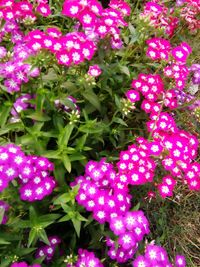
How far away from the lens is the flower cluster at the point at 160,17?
3369mm

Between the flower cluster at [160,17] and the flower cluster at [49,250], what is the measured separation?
1.88 metres

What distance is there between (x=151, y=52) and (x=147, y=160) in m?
0.96

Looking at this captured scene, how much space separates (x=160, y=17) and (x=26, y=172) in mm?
1877

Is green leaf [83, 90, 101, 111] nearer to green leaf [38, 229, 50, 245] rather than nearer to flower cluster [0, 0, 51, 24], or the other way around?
flower cluster [0, 0, 51, 24]

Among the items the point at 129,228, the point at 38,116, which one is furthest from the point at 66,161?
the point at 129,228

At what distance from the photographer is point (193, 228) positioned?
150 inches

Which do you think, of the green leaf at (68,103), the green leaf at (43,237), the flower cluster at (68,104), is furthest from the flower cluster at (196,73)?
the green leaf at (43,237)

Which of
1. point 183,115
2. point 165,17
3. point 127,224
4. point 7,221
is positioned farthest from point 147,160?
point 165,17

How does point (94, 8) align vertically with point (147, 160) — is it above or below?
above

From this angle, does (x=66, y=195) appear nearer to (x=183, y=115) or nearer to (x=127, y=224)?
(x=127, y=224)

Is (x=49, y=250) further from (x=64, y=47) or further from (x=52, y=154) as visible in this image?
(x=64, y=47)

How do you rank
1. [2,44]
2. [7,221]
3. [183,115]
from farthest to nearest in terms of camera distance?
[183,115], [2,44], [7,221]

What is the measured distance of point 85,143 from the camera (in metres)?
3.16

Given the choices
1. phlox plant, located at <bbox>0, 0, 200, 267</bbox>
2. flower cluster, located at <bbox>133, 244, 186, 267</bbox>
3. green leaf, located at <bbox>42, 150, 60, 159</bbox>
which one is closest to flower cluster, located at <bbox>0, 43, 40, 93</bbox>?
phlox plant, located at <bbox>0, 0, 200, 267</bbox>
